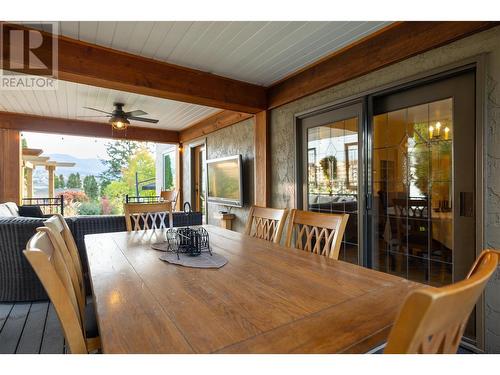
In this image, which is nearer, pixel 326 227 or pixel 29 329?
pixel 326 227

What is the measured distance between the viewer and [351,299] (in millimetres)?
953

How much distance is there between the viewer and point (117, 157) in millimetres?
13328

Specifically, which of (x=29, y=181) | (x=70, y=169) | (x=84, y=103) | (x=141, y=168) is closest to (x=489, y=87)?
(x=84, y=103)

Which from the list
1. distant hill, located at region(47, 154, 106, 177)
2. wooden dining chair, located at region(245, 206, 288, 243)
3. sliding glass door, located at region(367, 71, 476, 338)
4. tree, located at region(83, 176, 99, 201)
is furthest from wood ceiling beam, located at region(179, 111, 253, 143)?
tree, located at region(83, 176, 99, 201)

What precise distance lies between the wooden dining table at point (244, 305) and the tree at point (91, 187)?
1011 centimetres

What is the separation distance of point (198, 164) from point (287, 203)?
135 inches

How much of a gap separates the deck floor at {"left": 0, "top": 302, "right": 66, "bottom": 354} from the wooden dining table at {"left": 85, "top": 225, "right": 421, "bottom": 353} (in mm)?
1086

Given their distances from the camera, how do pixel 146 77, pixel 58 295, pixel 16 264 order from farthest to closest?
pixel 146 77, pixel 16 264, pixel 58 295

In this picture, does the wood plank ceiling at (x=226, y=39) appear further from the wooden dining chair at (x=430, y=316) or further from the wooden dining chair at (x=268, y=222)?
the wooden dining chair at (x=430, y=316)

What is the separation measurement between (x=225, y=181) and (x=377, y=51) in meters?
3.11

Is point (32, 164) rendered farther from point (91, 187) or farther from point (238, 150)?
point (238, 150)

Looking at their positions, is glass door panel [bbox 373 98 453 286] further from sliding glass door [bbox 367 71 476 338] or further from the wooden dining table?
the wooden dining table

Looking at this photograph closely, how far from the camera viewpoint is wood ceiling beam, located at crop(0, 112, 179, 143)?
199 inches
